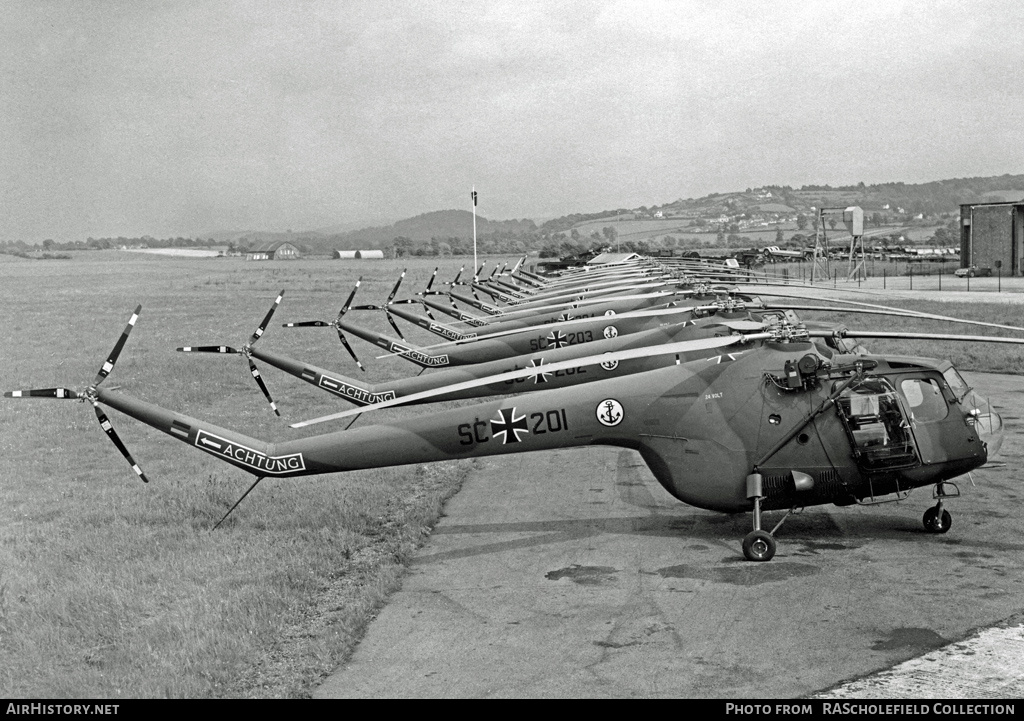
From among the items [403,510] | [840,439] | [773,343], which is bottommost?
[403,510]

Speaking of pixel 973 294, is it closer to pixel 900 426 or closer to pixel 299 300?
pixel 299 300

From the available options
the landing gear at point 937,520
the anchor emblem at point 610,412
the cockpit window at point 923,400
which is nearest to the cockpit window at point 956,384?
the cockpit window at point 923,400

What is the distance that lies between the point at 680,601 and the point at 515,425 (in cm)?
317

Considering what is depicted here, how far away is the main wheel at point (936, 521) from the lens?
12625 mm

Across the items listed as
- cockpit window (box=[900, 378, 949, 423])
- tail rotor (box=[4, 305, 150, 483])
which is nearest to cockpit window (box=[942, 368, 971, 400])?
cockpit window (box=[900, 378, 949, 423])

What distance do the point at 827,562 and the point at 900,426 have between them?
1.95 metres

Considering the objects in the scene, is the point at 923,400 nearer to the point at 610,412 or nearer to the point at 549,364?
the point at 610,412

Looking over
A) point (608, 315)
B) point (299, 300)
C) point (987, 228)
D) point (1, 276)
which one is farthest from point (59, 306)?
point (987, 228)

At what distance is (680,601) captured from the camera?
10.6m

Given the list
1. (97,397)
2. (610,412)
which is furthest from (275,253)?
(610,412)

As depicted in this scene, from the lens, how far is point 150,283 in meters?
77.9

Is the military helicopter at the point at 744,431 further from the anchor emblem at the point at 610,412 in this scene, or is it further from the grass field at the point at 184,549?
the grass field at the point at 184,549

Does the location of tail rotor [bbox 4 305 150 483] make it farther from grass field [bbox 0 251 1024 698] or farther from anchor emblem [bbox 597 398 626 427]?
anchor emblem [bbox 597 398 626 427]
